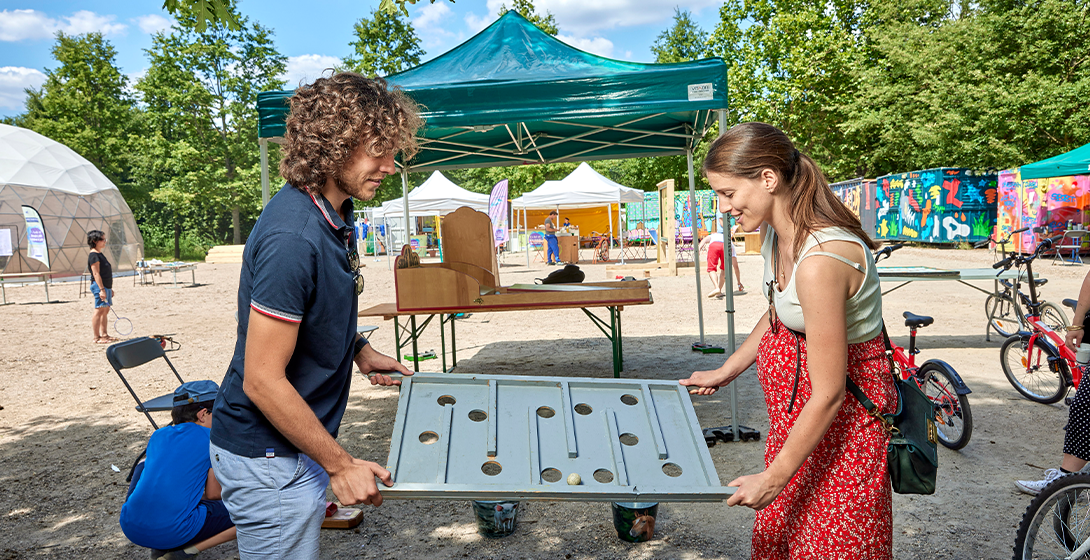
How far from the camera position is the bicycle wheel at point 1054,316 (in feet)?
20.6

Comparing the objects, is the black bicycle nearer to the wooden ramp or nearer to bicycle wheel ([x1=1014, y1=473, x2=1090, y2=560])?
bicycle wheel ([x1=1014, y1=473, x2=1090, y2=560])

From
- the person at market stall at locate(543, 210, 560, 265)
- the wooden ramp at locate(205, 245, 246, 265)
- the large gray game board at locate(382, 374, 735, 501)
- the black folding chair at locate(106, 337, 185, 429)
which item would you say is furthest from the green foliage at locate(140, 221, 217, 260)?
the large gray game board at locate(382, 374, 735, 501)

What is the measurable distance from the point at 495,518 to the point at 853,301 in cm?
242

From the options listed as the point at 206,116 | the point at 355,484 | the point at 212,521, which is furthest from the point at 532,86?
the point at 206,116

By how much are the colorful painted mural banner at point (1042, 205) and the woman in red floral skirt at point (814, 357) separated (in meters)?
18.5

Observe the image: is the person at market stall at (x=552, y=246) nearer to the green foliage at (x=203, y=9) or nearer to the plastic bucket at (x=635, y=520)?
the green foliage at (x=203, y=9)

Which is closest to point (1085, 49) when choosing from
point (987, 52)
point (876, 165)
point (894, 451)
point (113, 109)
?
point (987, 52)

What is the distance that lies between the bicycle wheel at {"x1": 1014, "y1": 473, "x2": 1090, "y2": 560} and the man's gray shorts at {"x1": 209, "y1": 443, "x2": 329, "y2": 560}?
8.64ft

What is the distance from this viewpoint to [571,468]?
1.82 metres

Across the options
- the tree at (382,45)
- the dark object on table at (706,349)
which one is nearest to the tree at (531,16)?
the tree at (382,45)

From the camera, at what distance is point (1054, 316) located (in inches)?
257

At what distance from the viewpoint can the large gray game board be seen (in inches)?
65.9

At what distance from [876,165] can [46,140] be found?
36.1 meters

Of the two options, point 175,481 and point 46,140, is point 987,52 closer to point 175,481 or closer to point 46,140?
point 175,481
